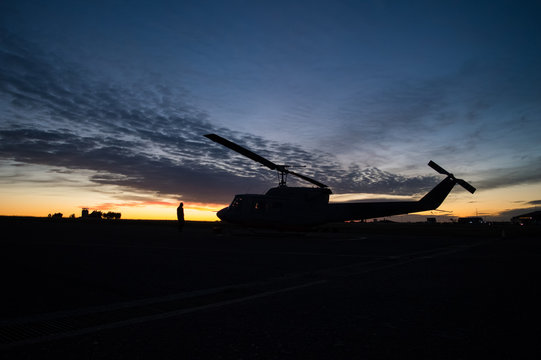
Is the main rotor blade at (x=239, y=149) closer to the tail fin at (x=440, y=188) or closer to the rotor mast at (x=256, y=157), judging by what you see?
the rotor mast at (x=256, y=157)

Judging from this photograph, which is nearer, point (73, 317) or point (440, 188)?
point (73, 317)

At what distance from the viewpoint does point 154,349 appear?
2.94m

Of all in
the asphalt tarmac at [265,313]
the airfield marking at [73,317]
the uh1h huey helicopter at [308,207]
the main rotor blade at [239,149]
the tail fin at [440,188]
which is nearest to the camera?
the asphalt tarmac at [265,313]

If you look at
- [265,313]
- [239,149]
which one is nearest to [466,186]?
[239,149]

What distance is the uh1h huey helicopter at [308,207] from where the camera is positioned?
21.3 m

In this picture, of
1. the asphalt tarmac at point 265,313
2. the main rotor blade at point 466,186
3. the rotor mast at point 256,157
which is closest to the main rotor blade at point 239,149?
the rotor mast at point 256,157

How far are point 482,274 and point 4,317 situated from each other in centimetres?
895

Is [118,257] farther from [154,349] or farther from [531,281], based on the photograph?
[531,281]

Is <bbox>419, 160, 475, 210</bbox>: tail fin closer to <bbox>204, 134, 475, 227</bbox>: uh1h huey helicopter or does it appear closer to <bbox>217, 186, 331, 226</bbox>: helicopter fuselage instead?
<bbox>204, 134, 475, 227</bbox>: uh1h huey helicopter

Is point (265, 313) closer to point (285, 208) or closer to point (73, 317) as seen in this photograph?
point (73, 317)

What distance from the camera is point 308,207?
21.7 m

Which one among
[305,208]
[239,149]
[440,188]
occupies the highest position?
[239,149]

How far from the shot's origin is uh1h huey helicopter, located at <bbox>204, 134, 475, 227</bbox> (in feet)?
69.9

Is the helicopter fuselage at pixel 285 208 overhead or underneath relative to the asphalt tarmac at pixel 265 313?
overhead
